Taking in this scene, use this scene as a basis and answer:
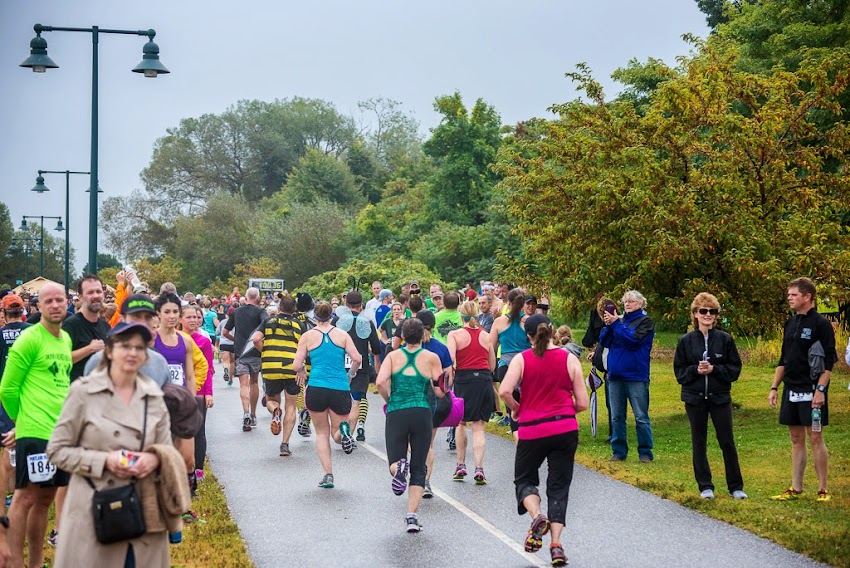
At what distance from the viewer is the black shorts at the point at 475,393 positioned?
13.0 m

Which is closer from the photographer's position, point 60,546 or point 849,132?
point 60,546

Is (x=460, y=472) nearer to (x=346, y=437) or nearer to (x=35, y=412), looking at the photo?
(x=346, y=437)

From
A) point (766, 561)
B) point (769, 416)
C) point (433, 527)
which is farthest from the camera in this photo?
point (769, 416)

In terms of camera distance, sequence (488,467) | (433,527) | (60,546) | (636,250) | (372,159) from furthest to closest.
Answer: (372,159), (636,250), (488,467), (433,527), (60,546)

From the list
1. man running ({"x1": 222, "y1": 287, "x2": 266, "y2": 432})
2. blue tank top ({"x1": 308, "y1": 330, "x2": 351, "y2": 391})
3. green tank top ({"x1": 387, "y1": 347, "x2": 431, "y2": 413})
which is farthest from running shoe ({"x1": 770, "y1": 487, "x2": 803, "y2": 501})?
man running ({"x1": 222, "y1": 287, "x2": 266, "y2": 432})

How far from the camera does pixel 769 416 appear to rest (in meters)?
18.2

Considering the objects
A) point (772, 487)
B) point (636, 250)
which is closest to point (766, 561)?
point (772, 487)

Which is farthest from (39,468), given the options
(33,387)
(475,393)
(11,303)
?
(475,393)

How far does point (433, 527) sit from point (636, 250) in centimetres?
734

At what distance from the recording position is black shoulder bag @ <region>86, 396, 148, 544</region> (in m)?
5.57

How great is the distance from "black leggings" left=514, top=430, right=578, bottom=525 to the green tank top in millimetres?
1551

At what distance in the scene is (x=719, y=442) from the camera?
1134 centimetres

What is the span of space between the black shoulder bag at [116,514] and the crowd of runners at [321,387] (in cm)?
9

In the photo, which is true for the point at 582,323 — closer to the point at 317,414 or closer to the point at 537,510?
the point at 317,414
